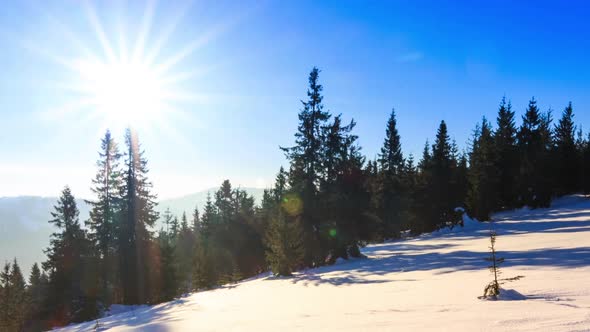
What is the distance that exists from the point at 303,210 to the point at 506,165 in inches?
1354

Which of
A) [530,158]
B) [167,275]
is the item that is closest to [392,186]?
[530,158]

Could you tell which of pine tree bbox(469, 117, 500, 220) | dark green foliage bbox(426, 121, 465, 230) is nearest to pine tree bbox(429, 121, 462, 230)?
dark green foliage bbox(426, 121, 465, 230)

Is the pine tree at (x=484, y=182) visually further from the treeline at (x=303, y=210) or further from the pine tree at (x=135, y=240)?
the pine tree at (x=135, y=240)

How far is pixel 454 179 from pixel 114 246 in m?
42.9

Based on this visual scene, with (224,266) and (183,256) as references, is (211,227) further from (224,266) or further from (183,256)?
(183,256)

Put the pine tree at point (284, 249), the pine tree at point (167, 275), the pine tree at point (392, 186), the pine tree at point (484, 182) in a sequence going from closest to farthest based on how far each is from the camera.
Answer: the pine tree at point (284, 249)
the pine tree at point (167, 275)
the pine tree at point (484, 182)
the pine tree at point (392, 186)

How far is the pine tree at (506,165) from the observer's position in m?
45.1

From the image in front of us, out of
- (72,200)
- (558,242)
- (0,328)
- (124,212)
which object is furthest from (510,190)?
(0,328)

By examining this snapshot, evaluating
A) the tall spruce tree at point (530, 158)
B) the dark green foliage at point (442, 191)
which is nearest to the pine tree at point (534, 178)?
the tall spruce tree at point (530, 158)

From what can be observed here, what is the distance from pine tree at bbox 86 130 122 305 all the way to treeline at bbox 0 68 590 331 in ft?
0.35

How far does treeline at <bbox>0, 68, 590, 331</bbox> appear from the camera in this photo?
88.0 ft

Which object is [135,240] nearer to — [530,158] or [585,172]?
[530,158]

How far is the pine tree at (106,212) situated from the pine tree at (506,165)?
1736 inches

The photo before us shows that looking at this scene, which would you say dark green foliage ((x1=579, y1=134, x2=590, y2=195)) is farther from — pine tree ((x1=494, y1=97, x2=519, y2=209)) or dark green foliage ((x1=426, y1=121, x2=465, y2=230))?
dark green foliage ((x1=426, y1=121, x2=465, y2=230))
